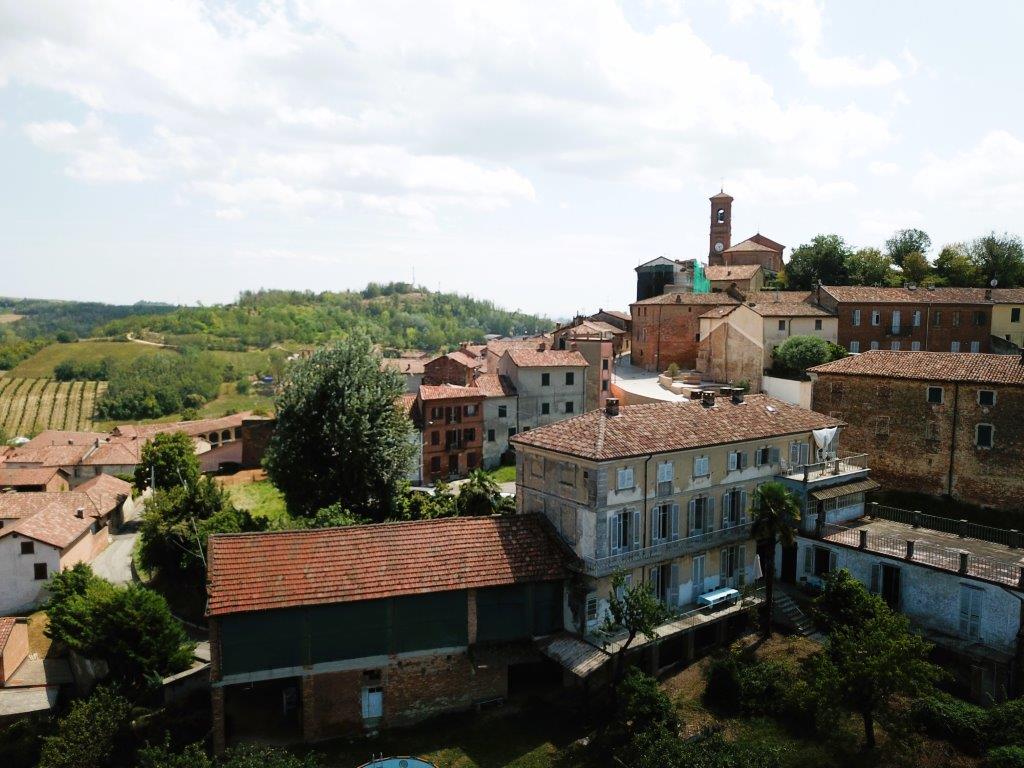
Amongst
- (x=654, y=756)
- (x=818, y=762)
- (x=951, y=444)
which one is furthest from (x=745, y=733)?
(x=951, y=444)

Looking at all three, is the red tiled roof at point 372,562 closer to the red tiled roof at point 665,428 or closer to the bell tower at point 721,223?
the red tiled roof at point 665,428

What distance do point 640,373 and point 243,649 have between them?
5288 centimetres

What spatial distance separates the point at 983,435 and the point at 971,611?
13.0 meters

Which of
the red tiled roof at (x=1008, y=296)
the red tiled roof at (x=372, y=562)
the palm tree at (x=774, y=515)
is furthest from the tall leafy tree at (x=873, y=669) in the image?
the red tiled roof at (x=1008, y=296)

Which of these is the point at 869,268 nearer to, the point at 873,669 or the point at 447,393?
the point at 447,393

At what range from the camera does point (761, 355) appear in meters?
55.6

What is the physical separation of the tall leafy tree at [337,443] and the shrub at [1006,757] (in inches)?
1117

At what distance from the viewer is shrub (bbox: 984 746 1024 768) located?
19031mm

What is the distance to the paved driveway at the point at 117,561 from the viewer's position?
4316 cm

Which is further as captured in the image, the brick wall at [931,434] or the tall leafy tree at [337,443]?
the tall leafy tree at [337,443]

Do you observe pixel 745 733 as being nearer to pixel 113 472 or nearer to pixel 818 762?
pixel 818 762

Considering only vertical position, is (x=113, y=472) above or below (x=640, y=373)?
below

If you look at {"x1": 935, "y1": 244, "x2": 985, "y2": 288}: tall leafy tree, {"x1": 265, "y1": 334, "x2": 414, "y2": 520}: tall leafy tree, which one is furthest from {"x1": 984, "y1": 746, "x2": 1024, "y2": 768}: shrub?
{"x1": 935, "y1": 244, "x2": 985, "y2": 288}: tall leafy tree

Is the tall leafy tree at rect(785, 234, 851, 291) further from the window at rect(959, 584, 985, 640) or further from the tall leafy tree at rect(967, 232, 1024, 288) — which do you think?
the window at rect(959, 584, 985, 640)
